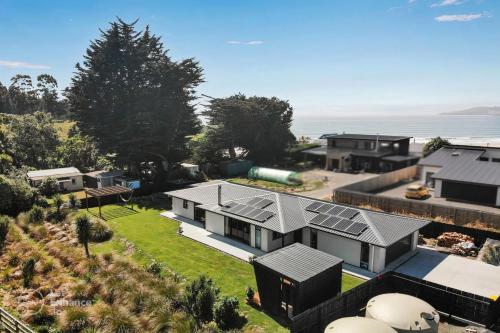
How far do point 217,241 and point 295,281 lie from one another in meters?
14.1

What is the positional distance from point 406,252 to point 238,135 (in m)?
46.7

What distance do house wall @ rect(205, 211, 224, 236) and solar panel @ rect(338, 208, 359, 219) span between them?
10958 millimetres

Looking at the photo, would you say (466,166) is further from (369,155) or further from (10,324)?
(10,324)

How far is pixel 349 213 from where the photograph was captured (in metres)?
28.4

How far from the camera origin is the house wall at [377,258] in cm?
2438

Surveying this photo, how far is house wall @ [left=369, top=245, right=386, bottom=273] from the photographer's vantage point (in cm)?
2438

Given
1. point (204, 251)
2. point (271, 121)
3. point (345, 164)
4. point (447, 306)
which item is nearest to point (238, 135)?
point (271, 121)

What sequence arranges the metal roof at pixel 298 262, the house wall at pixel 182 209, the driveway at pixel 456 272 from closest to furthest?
the metal roof at pixel 298 262
the driveway at pixel 456 272
the house wall at pixel 182 209

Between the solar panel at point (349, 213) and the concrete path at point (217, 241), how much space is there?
728 centimetres

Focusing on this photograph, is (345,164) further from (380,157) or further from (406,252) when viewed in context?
(406,252)

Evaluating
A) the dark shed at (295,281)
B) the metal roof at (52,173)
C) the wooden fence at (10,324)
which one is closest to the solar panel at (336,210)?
the dark shed at (295,281)

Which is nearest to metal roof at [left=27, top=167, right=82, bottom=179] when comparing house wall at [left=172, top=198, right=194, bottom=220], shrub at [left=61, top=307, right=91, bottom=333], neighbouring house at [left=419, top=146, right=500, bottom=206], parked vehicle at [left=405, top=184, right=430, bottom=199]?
house wall at [left=172, top=198, right=194, bottom=220]

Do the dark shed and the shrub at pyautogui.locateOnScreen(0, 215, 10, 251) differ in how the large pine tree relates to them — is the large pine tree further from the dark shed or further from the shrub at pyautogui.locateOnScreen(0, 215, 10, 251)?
the dark shed

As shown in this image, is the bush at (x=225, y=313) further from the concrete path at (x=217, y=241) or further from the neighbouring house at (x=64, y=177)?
the neighbouring house at (x=64, y=177)
